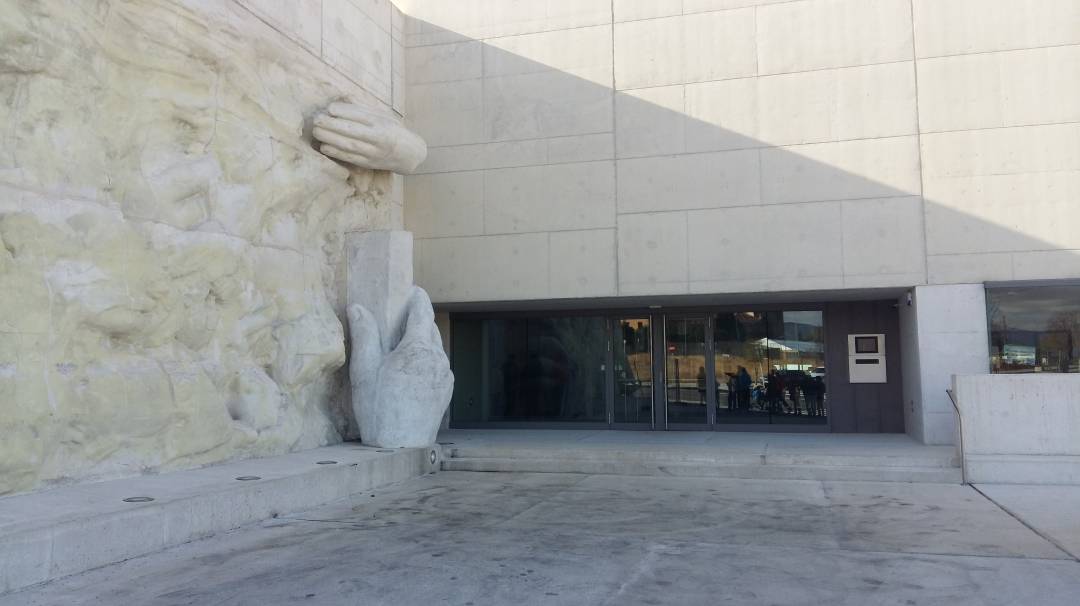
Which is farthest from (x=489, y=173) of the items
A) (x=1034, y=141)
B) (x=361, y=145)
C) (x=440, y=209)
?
(x=1034, y=141)

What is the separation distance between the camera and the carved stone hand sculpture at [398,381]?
12109 millimetres

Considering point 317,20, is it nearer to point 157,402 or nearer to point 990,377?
point 157,402

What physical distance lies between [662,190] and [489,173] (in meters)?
3.11

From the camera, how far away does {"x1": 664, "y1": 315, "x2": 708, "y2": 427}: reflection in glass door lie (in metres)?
16.2

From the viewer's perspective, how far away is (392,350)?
12.7 m

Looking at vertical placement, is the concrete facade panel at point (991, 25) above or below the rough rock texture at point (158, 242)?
above

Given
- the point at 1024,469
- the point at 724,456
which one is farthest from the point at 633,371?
the point at 1024,469

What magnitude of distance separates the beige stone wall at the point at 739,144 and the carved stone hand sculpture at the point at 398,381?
2.71 metres

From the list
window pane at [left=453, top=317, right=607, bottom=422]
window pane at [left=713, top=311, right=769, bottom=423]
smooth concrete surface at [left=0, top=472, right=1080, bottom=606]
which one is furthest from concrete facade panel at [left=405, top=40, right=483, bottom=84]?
smooth concrete surface at [left=0, top=472, right=1080, bottom=606]

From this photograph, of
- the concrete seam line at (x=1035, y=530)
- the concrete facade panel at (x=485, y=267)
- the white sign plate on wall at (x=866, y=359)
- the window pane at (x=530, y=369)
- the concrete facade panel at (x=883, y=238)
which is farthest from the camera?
the window pane at (x=530, y=369)

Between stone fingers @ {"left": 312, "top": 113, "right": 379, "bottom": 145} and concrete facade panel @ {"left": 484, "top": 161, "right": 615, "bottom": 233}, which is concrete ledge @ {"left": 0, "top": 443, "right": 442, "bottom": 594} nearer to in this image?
stone fingers @ {"left": 312, "top": 113, "right": 379, "bottom": 145}

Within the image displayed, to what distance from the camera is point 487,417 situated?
17.3 metres

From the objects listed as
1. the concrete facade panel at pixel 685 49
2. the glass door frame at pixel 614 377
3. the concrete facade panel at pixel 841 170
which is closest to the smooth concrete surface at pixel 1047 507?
the concrete facade panel at pixel 841 170

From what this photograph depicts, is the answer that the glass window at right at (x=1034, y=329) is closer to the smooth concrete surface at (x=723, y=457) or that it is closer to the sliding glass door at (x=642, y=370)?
the smooth concrete surface at (x=723, y=457)
